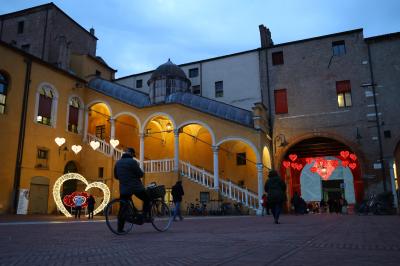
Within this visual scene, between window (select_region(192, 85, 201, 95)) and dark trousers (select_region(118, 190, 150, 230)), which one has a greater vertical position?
window (select_region(192, 85, 201, 95))

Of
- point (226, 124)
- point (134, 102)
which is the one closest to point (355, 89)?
point (226, 124)

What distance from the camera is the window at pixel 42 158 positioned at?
21234 mm

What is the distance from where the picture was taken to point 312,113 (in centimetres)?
2591

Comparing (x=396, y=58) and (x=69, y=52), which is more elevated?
(x=69, y=52)

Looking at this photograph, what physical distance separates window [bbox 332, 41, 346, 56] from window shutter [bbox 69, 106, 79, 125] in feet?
63.0

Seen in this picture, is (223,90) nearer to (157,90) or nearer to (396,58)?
(157,90)

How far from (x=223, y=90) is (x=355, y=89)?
10.00 meters

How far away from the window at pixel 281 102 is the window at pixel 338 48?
461 centimetres

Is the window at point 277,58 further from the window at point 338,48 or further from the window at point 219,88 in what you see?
the window at point 219,88

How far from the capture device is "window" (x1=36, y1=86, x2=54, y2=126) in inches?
866

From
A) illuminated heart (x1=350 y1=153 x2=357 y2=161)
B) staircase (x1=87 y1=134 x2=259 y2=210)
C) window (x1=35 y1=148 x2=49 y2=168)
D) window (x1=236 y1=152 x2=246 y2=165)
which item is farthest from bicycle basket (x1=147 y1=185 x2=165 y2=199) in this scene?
window (x1=236 y1=152 x2=246 y2=165)

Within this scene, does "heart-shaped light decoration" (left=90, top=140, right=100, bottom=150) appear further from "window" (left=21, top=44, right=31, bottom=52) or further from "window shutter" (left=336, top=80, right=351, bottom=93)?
"window shutter" (left=336, top=80, right=351, bottom=93)

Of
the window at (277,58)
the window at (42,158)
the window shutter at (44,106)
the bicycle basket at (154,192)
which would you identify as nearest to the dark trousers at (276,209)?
the bicycle basket at (154,192)

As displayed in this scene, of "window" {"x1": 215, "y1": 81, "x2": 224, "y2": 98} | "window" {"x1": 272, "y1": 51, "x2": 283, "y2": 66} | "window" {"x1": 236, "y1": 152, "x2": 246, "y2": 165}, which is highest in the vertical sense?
"window" {"x1": 272, "y1": 51, "x2": 283, "y2": 66}
